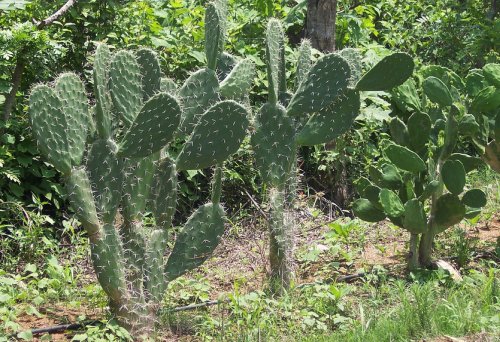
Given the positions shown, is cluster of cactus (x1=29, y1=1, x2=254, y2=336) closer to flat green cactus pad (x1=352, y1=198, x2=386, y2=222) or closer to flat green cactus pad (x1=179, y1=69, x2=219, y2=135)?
flat green cactus pad (x1=179, y1=69, x2=219, y2=135)

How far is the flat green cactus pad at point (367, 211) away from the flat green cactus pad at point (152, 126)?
1.77m

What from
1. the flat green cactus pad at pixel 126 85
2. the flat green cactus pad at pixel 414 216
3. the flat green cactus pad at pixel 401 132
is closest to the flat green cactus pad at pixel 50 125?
the flat green cactus pad at pixel 126 85

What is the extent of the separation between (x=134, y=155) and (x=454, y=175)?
2.09 metres

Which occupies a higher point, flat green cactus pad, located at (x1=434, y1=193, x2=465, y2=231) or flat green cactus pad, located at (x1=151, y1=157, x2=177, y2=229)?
flat green cactus pad, located at (x1=151, y1=157, x2=177, y2=229)

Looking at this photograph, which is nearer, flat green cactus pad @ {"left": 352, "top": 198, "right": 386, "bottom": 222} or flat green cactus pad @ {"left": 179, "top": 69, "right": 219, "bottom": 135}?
flat green cactus pad @ {"left": 179, "top": 69, "right": 219, "bottom": 135}

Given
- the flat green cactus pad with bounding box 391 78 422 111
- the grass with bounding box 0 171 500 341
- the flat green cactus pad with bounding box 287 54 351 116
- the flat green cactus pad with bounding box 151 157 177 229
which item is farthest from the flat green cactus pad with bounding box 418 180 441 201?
the flat green cactus pad with bounding box 151 157 177 229

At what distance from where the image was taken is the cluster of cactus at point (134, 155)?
4.38m

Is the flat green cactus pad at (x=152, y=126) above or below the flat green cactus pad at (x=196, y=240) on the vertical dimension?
above

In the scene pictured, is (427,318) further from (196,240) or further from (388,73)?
(388,73)

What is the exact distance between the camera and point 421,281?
5.37 m

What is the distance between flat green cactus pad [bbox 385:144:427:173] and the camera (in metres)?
5.35

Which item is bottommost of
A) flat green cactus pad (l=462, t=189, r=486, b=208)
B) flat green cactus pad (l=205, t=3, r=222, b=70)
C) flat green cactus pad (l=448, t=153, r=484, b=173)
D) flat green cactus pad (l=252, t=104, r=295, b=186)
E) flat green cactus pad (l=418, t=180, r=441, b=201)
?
flat green cactus pad (l=462, t=189, r=486, b=208)

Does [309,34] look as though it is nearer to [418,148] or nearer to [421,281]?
[418,148]

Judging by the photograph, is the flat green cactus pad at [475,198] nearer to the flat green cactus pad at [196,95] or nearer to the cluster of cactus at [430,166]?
the cluster of cactus at [430,166]
